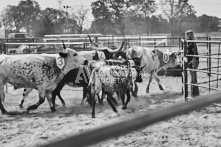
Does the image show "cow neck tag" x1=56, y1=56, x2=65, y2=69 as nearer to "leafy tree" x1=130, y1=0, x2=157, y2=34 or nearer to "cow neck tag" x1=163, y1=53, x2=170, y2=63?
"cow neck tag" x1=163, y1=53, x2=170, y2=63

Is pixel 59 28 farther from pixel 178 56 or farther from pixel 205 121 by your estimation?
pixel 205 121

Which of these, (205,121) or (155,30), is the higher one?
Answer: (155,30)

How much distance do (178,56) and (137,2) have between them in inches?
1626

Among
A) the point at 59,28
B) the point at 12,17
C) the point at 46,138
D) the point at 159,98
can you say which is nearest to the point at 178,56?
the point at 159,98

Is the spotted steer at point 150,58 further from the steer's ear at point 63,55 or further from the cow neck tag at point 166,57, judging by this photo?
the steer's ear at point 63,55

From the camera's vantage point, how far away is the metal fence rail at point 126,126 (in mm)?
723

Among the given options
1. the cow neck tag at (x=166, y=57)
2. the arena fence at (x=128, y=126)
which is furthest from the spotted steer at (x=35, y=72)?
Answer: the arena fence at (x=128, y=126)

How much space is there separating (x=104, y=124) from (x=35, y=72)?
2831mm

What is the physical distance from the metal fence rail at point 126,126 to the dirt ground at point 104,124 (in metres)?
1.62

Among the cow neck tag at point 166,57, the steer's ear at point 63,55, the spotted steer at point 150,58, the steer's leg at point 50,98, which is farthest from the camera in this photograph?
the cow neck tag at point 166,57

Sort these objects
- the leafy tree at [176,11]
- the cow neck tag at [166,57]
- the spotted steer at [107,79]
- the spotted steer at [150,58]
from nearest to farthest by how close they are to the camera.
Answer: the spotted steer at [107,79]
the spotted steer at [150,58]
the cow neck tag at [166,57]
the leafy tree at [176,11]

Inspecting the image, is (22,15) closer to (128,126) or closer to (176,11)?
(176,11)

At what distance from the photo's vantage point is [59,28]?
2072 inches

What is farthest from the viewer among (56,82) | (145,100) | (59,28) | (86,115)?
(59,28)
